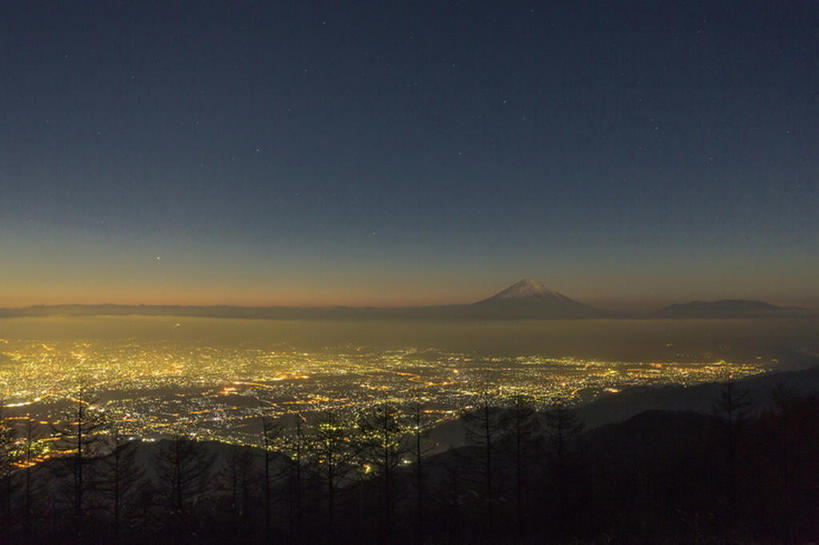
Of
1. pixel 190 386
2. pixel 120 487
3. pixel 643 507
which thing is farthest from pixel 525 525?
pixel 190 386

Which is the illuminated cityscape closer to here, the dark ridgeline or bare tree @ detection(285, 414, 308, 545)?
the dark ridgeline

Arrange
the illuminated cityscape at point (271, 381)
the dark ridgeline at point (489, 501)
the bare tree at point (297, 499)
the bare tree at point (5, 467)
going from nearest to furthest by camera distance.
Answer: the dark ridgeline at point (489, 501) → the bare tree at point (297, 499) → the bare tree at point (5, 467) → the illuminated cityscape at point (271, 381)

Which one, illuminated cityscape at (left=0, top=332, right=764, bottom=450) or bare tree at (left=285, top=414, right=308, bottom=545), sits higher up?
bare tree at (left=285, top=414, right=308, bottom=545)

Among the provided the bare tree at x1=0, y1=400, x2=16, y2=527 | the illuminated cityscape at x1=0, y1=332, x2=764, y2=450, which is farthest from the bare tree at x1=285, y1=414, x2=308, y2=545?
the illuminated cityscape at x1=0, y1=332, x2=764, y2=450

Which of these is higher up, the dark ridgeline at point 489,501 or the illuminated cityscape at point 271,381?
the dark ridgeline at point 489,501

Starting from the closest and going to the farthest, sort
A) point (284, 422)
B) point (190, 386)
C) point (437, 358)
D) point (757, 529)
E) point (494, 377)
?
point (757, 529), point (284, 422), point (190, 386), point (494, 377), point (437, 358)

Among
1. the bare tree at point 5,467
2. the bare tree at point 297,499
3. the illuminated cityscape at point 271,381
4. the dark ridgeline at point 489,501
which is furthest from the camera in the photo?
the illuminated cityscape at point 271,381

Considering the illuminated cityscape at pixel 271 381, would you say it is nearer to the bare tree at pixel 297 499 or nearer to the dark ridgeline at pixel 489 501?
the dark ridgeline at pixel 489 501

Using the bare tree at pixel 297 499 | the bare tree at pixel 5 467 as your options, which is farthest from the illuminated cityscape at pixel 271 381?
the bare tree at pixel 297 499

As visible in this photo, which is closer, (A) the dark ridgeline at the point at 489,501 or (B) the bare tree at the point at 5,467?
(A) the dark ridgeline at the point at 489,501

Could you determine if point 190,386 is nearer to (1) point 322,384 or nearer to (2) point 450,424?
(1) point 322,384

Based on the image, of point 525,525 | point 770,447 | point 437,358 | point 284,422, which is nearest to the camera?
point 525,525
